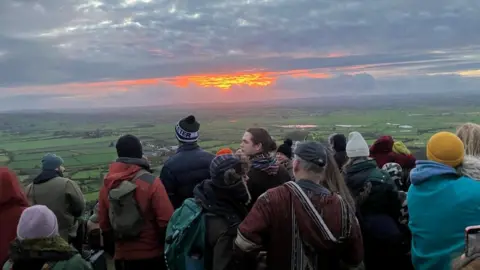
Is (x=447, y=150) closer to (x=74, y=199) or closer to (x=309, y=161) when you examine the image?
(x=309, y=161)

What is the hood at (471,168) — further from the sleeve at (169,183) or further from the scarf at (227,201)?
the sleeve at (169,183)

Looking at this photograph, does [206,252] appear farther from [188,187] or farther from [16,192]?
[16,192]

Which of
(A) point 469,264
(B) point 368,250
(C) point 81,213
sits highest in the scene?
(A) point 469,264

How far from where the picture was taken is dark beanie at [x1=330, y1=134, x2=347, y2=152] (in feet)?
19.3

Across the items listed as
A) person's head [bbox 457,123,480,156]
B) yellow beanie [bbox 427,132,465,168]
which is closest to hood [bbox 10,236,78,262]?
yellow beanie [bbox 427,132,465,168]

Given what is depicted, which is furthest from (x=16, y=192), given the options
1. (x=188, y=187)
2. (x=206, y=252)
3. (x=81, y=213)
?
(x=206, y=252)

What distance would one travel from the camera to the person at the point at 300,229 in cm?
308

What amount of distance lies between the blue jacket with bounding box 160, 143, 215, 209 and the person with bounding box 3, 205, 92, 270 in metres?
1.73

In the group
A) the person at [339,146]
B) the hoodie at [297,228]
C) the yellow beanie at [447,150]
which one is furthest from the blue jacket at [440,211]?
the person at [339,146]

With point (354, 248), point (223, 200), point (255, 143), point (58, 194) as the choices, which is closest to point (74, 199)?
point (58, 194)

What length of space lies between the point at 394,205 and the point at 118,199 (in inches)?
112

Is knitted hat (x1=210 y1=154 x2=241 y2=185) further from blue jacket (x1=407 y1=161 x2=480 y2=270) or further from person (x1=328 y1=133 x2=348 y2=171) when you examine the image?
person (x1=328 y1=133 x2=348 y2=171)

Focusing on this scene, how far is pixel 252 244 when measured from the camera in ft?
10.3

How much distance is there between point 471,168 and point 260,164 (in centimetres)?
196
